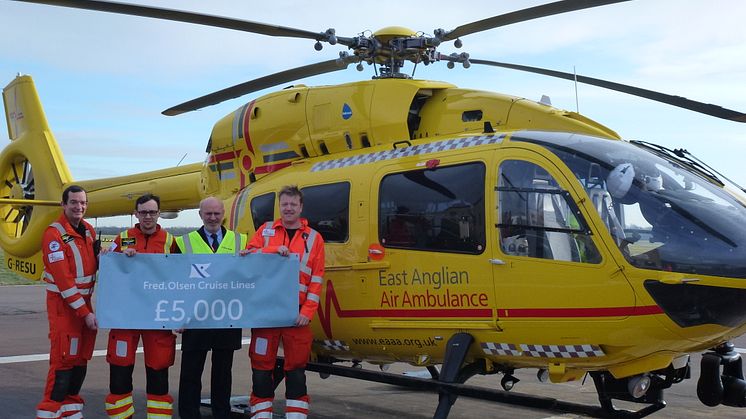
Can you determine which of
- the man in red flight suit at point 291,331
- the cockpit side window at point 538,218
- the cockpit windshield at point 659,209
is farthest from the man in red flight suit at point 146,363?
the cockpit windshield at point 659,209

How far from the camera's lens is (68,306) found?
6.05 metres

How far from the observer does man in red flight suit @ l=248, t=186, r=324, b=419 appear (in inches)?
238

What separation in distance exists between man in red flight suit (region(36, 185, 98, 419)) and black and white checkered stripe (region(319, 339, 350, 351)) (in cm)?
199

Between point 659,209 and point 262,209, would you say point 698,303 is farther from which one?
point 262,209

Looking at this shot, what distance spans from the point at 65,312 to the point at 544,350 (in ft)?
12.1

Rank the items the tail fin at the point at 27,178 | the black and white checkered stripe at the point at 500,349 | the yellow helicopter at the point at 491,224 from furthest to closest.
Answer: the tail fin at the point at 27,178 → the black and white checkered stripe at the point at 500,349 → the yellow helicopter at the point at 491,224

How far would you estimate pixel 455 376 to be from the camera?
573 cm

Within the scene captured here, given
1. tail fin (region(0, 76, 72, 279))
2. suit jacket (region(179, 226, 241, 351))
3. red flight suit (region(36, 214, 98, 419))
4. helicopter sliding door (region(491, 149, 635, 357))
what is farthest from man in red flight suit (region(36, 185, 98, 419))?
tail fin (region(0, 76, 72, 279))

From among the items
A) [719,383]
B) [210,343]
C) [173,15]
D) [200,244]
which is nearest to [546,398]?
[719,383]

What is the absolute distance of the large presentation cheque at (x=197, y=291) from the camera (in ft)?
19.6

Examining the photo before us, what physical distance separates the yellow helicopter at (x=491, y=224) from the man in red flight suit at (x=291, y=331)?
1.68ft

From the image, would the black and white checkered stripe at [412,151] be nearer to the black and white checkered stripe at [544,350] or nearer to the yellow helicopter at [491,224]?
the yellow helicopter at [491,224]

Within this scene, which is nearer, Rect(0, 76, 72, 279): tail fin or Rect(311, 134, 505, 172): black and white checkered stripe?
Rect(311, 134, 505, 172): black and white checkered stripe

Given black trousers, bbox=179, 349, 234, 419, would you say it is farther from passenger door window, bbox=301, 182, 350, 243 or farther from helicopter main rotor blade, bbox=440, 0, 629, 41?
helicopter main rotor blade, bbox=440, 0, 629, 41
